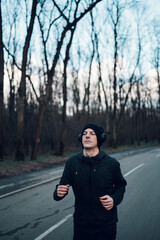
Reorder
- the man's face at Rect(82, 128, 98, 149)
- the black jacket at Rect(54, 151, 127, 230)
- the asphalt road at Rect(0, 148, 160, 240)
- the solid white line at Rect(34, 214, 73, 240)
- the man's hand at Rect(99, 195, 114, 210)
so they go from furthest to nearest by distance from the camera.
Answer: the asphalt road at Rect(0, 148, 160, 240) → the solid white line at Rect(34, 214, 73, 240) → the man's face at Rect(82, 128, 98, 149) → the black jacket at Rect(54, 151, 127, 230) → the man's hand at Rect(99, 195, 114, 210)

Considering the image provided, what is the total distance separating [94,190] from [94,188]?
21 mm

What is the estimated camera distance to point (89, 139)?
2.88 m

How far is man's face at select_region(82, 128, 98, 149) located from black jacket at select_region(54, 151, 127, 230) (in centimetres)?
13

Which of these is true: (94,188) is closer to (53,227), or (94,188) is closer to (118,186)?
(118,186)

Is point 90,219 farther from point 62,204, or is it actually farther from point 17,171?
point 17,171

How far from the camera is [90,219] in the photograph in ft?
8.89

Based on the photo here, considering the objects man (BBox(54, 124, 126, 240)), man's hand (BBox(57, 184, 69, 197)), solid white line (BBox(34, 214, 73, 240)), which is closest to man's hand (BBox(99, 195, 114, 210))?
man (BBox(54, 124, 126, 240))

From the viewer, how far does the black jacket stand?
273 cm

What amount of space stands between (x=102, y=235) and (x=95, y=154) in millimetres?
830

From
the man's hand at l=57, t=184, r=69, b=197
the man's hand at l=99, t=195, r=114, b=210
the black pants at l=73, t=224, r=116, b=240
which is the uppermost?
the man's hand at l=57, t=184, r=69, b=197

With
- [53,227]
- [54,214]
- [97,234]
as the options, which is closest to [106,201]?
[97,234]

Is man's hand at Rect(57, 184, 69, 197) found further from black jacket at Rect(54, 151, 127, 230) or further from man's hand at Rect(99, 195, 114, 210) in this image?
man's hand at Rect(99, 195, 114, 210)

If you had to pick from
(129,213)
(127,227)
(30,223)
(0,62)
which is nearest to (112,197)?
(127,227)

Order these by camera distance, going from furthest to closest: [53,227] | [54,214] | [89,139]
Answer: [54,214]
[53,227]
[89,139]
